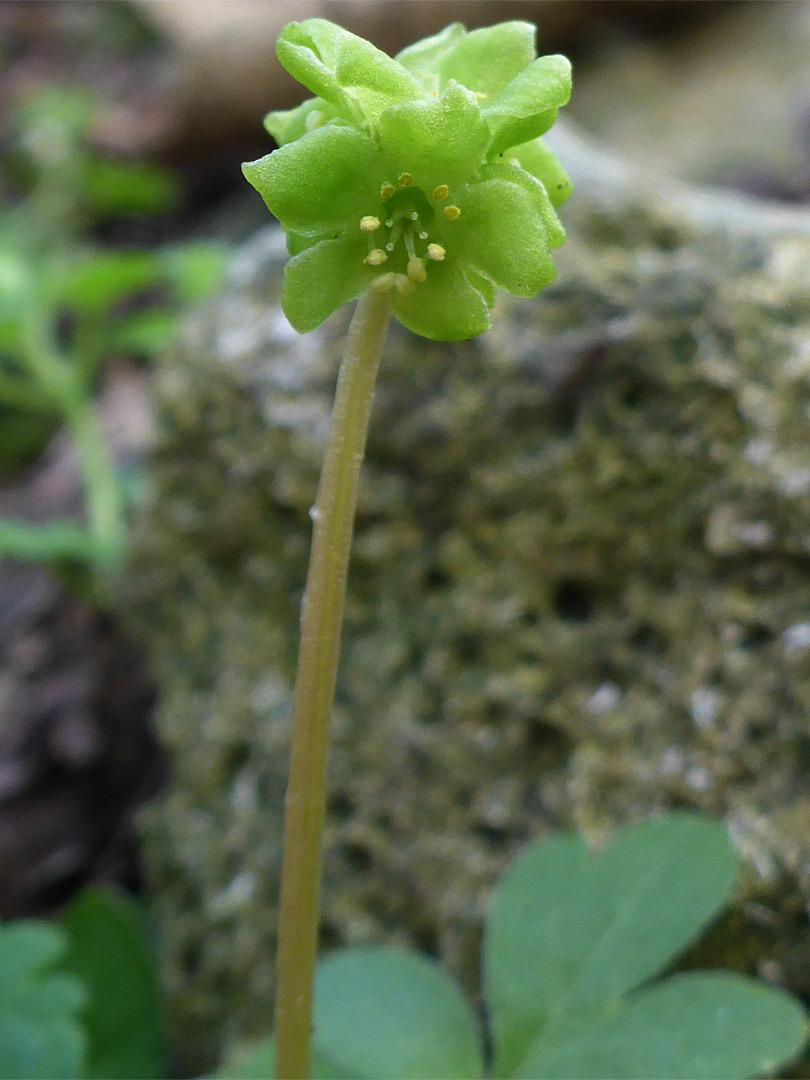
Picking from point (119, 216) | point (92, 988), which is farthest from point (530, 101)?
point (119, 216)

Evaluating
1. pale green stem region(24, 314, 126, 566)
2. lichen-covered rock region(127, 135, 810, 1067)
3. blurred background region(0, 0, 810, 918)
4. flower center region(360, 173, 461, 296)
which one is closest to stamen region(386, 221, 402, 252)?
flower center region(360, 173, 461, 296)

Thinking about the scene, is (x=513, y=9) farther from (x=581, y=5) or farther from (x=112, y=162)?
(x=112, y=162)

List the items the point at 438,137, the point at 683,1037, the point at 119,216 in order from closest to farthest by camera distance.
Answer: the point at 438,137
the point at 683,1037
the point at 119,216

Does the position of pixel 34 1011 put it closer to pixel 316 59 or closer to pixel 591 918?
pixel 591 918

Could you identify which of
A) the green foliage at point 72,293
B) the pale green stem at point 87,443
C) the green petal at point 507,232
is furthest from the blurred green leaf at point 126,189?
the green petal at point 507,232

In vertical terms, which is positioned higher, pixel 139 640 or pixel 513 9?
pixel 513 9

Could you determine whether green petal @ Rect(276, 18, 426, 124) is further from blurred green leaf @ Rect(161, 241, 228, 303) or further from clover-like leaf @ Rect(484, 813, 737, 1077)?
blurred green leaf @ Rect(161, 241, 228, 303)

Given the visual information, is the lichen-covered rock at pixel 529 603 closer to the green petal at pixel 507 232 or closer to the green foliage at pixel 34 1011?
the green foliage at pixel 34 1011

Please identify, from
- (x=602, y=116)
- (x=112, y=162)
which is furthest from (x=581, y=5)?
(x=112, y=162)
